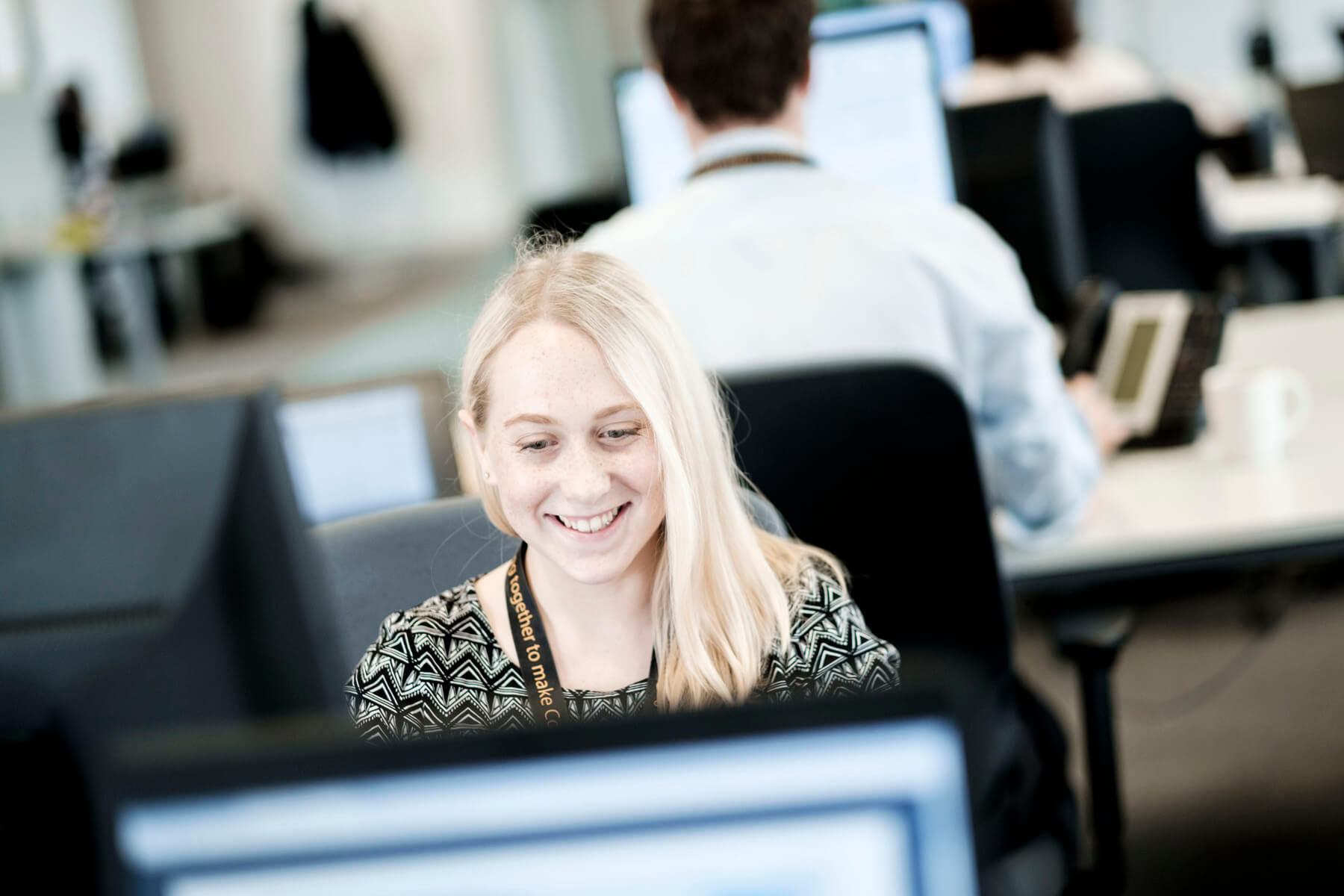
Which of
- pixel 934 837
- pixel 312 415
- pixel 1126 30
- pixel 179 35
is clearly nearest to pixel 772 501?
pixel 312 415

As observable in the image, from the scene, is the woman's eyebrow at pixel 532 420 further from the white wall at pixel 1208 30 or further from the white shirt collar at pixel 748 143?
the white wall at pixel 1208 30

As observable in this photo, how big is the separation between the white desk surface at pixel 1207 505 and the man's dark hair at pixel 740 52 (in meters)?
0.58

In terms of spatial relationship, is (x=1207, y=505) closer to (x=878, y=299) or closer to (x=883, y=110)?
(x=878, y=299)

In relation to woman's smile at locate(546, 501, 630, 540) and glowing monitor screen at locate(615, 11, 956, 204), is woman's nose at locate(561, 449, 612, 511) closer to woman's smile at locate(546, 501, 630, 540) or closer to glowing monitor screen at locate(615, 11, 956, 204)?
woman's smile at locate(546, 501, 630, 540)

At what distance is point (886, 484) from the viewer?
3.70 ft

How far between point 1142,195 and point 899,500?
2080 mm

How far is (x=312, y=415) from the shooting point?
4.04 ft

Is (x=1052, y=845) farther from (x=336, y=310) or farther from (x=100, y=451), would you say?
(x=336, y=310)

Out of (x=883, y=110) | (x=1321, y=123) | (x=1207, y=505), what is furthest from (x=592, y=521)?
(x=1321, y=123)

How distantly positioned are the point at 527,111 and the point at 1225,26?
3.85 meters

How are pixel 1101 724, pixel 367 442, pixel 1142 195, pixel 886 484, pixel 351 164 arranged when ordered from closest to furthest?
pixel 886 484 < pixel 367 442 < pixel 1101 724 < pixel 1142 195 < pixel 351 164

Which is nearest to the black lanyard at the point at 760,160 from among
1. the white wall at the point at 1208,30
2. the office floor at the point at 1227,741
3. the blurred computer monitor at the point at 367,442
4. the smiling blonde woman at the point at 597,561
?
the blurred computer monitor at the point at 367,442

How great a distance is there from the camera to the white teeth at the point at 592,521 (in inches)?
30.3

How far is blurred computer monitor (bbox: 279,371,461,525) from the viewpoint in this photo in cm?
123
